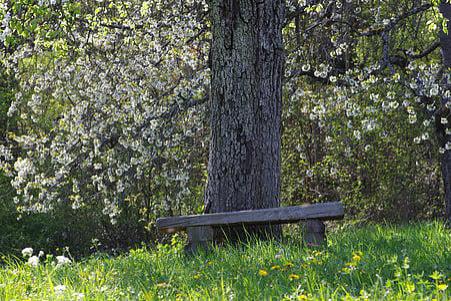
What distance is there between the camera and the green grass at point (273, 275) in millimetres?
3988

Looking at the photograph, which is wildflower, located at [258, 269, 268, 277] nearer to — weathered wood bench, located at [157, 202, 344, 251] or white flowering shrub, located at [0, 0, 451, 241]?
weathered wood bench, located at [157, 202, 344, 251]

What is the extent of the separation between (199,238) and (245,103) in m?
1.29

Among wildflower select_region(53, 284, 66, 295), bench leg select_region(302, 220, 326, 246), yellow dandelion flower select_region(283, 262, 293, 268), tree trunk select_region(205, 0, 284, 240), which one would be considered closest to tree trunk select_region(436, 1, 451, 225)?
tree trunk select_region(205, 0, 284, 240)

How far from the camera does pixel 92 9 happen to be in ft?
36.0

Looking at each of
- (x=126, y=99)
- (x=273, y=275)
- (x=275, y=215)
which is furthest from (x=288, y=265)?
(x=126, y=99)

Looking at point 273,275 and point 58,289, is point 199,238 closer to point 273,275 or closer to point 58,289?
point 273,275

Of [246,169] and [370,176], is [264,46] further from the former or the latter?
[370,176]

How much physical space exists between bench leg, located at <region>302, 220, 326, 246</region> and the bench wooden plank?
0.05m

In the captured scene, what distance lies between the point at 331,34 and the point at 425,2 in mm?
1318

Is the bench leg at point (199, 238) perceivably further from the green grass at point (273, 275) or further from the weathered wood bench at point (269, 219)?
the green grass at point (273, 275)

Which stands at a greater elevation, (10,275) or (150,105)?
(150,105)

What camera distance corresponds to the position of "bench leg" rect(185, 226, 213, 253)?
6504 mm

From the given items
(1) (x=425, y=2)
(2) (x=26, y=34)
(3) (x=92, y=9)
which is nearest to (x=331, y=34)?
(1) (x=425, y=2)

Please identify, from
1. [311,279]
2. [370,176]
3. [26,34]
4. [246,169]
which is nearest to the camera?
[311,279]
